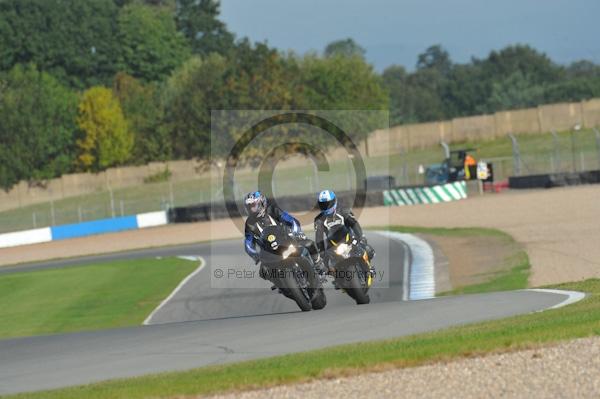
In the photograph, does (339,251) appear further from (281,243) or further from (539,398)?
(539,398)

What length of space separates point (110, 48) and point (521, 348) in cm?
10682

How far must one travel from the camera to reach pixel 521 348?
991 centimetres

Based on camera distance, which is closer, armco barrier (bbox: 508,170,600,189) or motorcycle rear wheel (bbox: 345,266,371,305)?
motorcycle rear wheel (bbox: 345,266,371,305)

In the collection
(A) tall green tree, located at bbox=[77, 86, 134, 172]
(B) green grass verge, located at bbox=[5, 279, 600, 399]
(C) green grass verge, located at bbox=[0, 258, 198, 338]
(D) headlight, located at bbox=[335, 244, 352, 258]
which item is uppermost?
(A) tall green tree, located at bbox=[77, 86, 134, 172]

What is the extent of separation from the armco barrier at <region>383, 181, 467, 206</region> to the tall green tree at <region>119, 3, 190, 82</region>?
220ft

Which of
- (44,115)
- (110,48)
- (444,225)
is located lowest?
(444,225)

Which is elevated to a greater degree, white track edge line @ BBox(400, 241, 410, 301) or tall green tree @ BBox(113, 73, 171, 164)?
tall green tree @ BBox(113, 73, 171, 164)

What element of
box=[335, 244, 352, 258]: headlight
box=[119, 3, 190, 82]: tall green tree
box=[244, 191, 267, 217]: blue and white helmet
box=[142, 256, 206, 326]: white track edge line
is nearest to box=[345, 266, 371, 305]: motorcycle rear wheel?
box=[335, 244, 352, 258]: headlight

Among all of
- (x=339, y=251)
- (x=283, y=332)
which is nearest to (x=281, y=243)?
(x=339, y=251)

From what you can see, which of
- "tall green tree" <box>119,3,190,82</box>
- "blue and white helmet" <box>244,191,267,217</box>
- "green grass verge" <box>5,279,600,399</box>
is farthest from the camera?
"tall green tree" <box>119,3,190,82</box>

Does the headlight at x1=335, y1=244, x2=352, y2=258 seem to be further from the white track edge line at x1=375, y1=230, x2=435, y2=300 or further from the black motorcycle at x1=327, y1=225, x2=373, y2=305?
the white track edge line at x1=375, y1=230, x2=435, y2=300

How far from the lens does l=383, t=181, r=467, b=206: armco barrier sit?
49.5 meters

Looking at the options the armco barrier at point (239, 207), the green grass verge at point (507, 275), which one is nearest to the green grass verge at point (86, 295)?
the green grass verge at point (507, 275)

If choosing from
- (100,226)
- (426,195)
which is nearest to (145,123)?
(100,226)
